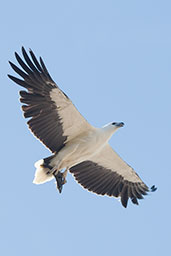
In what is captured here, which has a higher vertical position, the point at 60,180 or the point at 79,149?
the point at 79,149

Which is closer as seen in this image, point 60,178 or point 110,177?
point 60,178

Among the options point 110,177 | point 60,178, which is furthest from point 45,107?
point 110,177

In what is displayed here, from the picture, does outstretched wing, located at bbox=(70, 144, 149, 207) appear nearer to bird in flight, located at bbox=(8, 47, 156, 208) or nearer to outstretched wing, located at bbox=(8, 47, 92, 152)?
bird in flight, located at bbox=(8, 47, 156, 208)

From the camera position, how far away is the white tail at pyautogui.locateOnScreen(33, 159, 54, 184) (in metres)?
19.0

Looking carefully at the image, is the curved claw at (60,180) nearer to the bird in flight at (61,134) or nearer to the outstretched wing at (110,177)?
the bird in flight at (61,134)

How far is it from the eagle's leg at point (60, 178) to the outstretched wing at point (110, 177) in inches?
50.8

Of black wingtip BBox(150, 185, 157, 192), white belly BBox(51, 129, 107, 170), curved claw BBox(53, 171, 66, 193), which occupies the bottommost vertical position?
black wingtip BBox(150, 185, 157, 192)

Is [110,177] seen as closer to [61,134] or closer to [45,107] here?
[61,134]

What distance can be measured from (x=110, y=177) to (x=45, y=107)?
367 cm

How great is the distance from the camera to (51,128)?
19.1 metres

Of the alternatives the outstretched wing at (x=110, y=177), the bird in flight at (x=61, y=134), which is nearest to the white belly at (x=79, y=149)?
the bird in flight at (x=61, y=134)

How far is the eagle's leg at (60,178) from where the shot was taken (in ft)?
63.0

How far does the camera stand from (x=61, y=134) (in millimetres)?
19406

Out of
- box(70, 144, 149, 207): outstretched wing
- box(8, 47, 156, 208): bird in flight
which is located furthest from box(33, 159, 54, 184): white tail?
box(70, 144, 149, 207): outstretched wing
